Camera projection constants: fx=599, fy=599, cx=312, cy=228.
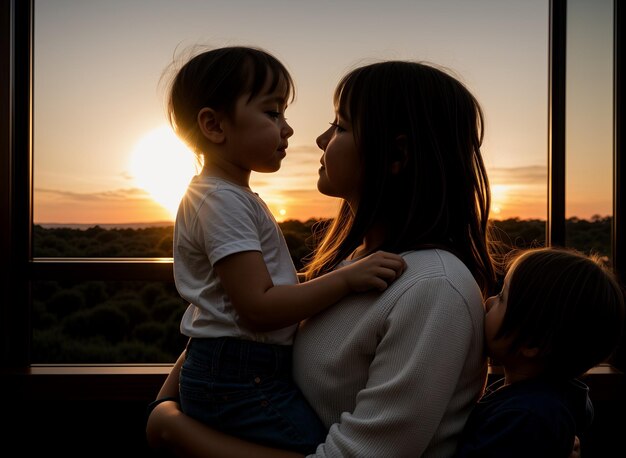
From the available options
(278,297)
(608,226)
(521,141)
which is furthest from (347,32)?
(278,297)

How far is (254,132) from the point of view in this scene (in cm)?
127

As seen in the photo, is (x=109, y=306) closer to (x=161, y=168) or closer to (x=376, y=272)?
(x=161, y=168)

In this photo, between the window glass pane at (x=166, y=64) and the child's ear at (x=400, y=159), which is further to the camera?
the window glass pane at (x=166, y=64)

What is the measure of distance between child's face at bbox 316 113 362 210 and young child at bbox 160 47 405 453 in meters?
0.17

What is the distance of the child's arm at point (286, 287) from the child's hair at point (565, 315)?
21cm

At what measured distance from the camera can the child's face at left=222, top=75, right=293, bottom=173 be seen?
4.17 feet

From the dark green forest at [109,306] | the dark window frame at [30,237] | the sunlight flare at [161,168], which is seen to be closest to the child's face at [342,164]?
the sunlight flare at [161,168]

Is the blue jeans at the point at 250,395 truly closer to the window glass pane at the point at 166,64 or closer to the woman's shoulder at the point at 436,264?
the woman's shoulder at the point at 436,264

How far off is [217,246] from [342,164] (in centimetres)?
28

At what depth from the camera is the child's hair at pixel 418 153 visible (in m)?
1.07

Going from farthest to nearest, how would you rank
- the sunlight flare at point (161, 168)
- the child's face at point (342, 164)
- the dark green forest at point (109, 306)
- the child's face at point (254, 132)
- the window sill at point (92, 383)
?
the dark green forest at point (109, 306) → the window sill at point (92, 383) → the sunlight flare at point (161, 168) → the child's face at point (254, 132) → the child's face at point (342, 164)

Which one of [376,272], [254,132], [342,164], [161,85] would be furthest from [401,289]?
[161,85]

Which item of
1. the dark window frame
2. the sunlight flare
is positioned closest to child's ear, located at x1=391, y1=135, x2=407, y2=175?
the sunlight flare

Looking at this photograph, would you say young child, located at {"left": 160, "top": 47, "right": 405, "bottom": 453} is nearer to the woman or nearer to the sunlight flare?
the woman
